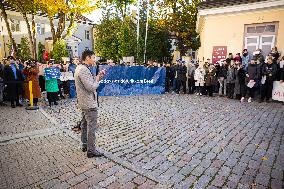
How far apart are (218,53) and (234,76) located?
3591mm

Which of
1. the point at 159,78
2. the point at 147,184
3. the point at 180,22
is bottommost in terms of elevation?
the point at 147,184

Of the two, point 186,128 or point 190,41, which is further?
point 190,41

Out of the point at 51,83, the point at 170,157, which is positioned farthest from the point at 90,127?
the point at 51,83

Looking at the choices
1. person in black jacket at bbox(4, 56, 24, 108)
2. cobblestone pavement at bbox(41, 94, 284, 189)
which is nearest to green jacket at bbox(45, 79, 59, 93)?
cobblestone pavement at bbox(41, 94, 284, 189)

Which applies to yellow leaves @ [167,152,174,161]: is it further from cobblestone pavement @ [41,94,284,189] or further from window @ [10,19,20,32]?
window @ [10,19,20,32]

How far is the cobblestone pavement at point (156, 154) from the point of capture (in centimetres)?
425

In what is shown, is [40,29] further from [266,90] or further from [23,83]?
[266,90]

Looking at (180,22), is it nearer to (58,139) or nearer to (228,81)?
(228,81)

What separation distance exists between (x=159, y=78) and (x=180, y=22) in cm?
1311

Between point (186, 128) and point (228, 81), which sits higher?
point (228, 81)

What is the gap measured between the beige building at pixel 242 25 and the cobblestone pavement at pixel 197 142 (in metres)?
5.47

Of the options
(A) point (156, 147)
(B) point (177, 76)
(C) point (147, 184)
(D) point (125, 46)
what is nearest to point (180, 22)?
(D) point (125, 46)

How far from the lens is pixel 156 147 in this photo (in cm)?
579

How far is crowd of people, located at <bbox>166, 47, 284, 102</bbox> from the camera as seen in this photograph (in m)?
11.7
